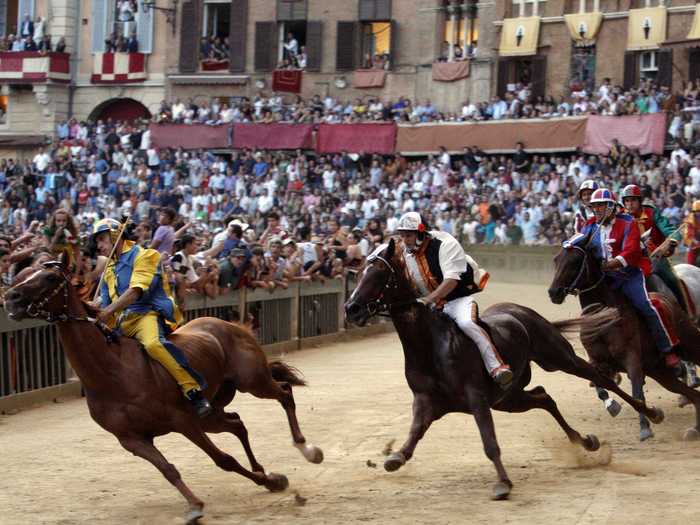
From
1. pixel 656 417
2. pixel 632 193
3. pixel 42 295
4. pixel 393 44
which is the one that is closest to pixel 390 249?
pixel 42 295

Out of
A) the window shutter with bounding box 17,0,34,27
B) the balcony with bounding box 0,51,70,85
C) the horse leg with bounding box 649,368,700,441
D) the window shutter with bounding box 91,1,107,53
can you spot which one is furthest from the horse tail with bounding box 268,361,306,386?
the window shutter with bounding box 17,0,34,27

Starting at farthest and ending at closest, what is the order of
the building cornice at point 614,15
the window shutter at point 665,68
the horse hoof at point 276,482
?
the building cornice at point 614,15, the window shutter at point 665,68, the horse hoof at point 276,482

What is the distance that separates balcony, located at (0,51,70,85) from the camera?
50156 millimetres

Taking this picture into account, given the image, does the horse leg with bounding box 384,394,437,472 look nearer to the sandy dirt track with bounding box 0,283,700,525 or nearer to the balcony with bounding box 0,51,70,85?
the sandy dirt track with bounding box 0,283,700,525

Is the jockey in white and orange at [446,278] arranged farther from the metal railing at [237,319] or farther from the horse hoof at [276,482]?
the metal railing at [237,319]

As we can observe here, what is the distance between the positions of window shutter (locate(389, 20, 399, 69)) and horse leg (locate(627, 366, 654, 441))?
33.3 m

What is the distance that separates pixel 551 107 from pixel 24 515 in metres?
29.3

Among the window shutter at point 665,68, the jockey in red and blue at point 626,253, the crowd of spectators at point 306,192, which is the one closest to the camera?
the jockey in red and blue at point 626,253

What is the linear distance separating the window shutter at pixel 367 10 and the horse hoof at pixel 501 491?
37296mm

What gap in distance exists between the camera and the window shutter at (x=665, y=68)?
37125 mm

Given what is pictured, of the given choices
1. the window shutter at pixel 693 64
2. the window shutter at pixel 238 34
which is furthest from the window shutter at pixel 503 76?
the window shutter at pixel 238 34

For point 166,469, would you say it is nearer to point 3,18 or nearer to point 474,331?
point 474,331

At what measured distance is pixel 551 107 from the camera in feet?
121

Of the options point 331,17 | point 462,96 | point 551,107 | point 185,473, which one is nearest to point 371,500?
point 185,473
